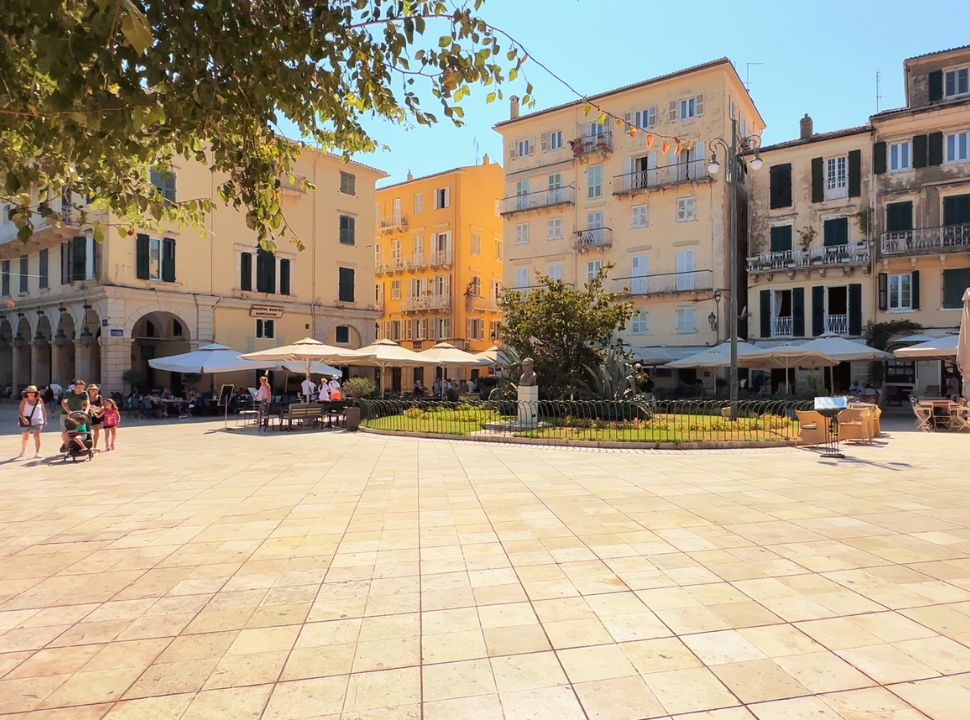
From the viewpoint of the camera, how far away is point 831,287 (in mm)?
27609

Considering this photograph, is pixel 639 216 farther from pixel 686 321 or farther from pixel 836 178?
pixel 836 178

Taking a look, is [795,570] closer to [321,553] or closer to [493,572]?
[493,572]

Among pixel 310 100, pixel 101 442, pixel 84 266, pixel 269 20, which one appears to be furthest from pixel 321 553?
pixel 84 266

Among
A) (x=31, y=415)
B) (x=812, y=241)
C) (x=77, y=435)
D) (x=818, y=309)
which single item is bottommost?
(x=77, y=435)

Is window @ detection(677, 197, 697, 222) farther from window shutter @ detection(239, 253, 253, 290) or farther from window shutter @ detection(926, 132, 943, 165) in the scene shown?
window shutter @ detection(239, 253, 253, 290)

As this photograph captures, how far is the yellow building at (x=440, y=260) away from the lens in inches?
1663

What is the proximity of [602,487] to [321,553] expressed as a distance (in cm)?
435

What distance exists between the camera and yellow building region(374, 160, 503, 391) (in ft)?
139

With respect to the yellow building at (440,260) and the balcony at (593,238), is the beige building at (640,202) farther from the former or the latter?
the yellow building at (440,260)

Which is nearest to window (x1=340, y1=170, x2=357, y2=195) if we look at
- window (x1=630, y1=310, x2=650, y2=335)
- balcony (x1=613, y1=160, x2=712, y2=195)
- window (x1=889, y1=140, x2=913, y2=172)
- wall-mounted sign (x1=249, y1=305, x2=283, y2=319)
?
wall-mounted sign (x1=249, y1=305, x2=283, y2=319)

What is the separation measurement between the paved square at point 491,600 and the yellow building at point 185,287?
19292 millimetres

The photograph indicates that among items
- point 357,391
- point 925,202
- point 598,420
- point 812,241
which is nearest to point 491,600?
point 598,420

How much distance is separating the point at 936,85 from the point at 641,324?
623 inches

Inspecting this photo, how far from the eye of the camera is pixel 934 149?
25156 millimetres
